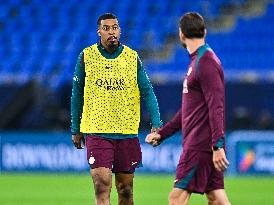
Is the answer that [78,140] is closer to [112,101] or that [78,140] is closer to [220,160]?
[112,101]

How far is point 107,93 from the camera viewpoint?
966 centimetres

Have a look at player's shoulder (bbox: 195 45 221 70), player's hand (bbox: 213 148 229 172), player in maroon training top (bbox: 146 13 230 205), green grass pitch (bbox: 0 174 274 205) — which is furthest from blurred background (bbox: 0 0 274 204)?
player's hand (bbox: 213 148 229 172)

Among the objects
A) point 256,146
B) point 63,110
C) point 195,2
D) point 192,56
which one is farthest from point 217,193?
point 195,2

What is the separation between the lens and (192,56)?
7.70m

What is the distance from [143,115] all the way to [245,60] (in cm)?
442

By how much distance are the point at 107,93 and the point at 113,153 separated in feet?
1.97

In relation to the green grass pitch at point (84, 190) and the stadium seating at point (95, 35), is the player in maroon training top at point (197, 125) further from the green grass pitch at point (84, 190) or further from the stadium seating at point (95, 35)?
the stadium seating at point (95, 35)

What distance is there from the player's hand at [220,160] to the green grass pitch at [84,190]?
6.15 metres

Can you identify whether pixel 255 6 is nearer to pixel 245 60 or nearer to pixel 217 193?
pixel 245 60

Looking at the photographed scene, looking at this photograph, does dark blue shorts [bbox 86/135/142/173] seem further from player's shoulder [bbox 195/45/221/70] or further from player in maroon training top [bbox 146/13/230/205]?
player's shoulder [bbox 195/45/221/70]

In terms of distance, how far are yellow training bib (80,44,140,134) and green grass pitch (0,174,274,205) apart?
152 inches

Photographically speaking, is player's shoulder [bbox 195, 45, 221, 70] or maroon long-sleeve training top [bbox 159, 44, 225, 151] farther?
player's shoulder [bbox 195, 45, 221, 70]

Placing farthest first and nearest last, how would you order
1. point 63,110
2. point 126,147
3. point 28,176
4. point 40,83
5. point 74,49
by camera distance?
point 74,49, point 40,83, point 63,110, point 28,176, point 126,147

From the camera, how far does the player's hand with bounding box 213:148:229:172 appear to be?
733cm
